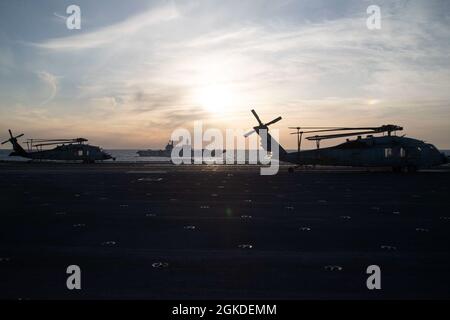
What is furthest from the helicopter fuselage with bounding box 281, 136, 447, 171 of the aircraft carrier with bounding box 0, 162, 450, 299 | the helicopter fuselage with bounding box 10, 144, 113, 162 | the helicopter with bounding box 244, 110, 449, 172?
the helicopter fuselage with bounding box 10, 144, 113, 162

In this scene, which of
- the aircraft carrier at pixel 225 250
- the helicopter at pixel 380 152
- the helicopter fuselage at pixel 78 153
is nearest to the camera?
the aircraft carrier at pixel 225 250

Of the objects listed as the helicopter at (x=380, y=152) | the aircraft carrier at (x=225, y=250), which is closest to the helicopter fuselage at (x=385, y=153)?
the helicopter at (x=380, y=152)

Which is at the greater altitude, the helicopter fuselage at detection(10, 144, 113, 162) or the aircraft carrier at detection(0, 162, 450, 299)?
the helicopter fuselage at detection(10, 144, 113, 162)

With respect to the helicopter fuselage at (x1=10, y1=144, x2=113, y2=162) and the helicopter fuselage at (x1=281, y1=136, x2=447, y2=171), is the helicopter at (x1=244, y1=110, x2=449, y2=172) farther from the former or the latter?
the helicopter fuselage at (x1=10, y1=144, x2=113, y2=162)

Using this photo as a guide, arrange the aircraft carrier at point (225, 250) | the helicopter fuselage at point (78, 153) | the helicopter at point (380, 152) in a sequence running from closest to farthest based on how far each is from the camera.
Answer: the aircraft carrier at point (225, 250)
the helicopter at point (380, 152)
the helicopter fuselage at point (78, 153)

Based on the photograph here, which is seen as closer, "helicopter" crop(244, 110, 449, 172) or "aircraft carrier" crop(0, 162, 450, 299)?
"aircraft carrier" crop(0, 162, 450, 299)

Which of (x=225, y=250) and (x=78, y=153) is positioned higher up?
(x=78, y=153)

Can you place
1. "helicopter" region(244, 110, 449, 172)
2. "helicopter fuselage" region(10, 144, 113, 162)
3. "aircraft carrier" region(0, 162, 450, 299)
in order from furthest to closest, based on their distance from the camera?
1. "helicopter fuselage" region(10, 144, 113, 162)
2. "helicopter" region(244, 110, 449, 172)
3. "aircraft carrier" region(0, 162, 450, 299)

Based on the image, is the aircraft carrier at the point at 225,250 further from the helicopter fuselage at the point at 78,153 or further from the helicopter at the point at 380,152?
the helicopter fuselage at the point at 78,153

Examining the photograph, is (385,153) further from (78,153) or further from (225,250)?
(78,153)

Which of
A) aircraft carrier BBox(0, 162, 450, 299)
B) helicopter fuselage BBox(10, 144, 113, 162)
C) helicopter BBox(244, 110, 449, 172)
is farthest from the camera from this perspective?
helicopter fuselage BBox(10, 144, 113, 162)

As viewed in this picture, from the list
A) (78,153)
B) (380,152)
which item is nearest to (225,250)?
(380,152)

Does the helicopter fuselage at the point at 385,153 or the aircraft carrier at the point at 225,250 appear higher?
the helicopter fuselage at the point at 385,153

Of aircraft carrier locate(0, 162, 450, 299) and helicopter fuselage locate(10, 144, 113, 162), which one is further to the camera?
helicopter fuselage locate(10, 144, 113, 162)
